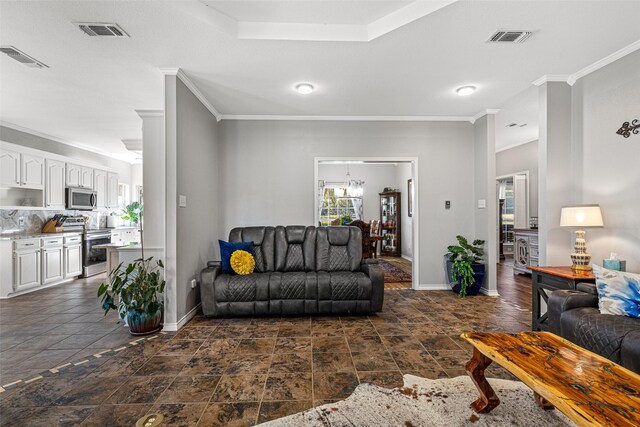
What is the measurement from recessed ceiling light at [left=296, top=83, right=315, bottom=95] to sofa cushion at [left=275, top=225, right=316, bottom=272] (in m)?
1.79

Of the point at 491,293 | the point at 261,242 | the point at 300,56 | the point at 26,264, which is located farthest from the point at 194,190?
the point at 491,293

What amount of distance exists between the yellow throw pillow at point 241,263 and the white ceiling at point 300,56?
2051 mm

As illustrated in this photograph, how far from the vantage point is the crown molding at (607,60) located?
8.76 ft

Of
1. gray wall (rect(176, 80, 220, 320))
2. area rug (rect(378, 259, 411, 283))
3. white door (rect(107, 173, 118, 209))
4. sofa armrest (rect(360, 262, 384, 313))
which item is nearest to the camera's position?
gray wall (rect(176, 80, 220, 320))

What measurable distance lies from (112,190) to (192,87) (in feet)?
16.0

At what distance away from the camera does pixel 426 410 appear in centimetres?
173

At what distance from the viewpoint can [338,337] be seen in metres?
2.81

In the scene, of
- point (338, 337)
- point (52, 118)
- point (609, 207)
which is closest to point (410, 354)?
point (338, 337)

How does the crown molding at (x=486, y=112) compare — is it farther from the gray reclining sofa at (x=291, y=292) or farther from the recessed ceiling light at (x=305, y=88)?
the gray reclining sofa at (x=291, y=292)

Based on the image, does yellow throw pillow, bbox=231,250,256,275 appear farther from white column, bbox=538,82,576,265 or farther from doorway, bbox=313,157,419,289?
doorway, bbox=313,157,419,289

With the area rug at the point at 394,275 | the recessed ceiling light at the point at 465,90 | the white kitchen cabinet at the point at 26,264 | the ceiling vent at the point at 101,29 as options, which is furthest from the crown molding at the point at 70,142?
the recessed ceiling light at the point at 465,90

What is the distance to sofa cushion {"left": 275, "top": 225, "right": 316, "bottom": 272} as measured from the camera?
3.82m

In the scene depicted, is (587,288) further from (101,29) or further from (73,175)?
(73,175)

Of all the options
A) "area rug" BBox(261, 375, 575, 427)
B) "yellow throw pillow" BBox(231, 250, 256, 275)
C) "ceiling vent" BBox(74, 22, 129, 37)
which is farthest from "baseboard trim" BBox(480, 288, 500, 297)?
"ceiling vent" BBox(74, 22, 129, 37)
